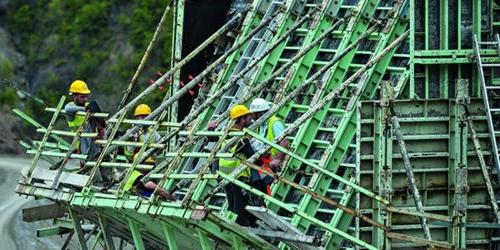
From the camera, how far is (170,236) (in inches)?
1353

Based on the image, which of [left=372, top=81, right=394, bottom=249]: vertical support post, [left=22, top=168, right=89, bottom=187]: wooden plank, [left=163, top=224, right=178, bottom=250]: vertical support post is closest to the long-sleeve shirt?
[left=22, top=168, right=89, bottom=187]: wooden plank

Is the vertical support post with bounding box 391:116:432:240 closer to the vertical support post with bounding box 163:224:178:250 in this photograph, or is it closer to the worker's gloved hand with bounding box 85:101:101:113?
the vertical support post with bounding box 163:224:178:250

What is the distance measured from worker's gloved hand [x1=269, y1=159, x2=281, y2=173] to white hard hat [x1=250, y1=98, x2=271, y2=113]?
0.86 m

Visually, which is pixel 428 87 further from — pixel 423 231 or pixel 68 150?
pixel 68 150

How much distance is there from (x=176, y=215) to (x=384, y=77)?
16.4 ft

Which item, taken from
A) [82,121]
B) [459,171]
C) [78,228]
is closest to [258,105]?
[82,121]

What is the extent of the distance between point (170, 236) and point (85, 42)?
31770 millimetres

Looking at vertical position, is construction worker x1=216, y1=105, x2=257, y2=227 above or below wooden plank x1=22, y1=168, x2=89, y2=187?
above

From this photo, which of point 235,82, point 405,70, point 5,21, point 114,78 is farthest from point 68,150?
point 5,21

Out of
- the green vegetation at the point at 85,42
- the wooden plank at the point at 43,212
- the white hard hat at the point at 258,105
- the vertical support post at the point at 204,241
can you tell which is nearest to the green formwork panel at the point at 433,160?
the vertical support post at the point at 204,241

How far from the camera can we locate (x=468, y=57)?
3391 centimetres

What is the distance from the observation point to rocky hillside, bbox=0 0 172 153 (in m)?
62.9

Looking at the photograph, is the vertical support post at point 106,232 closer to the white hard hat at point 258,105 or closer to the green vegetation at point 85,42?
the white hard hat at point 258,105

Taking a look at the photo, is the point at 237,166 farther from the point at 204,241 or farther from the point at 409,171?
the point at 409,171
